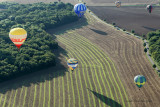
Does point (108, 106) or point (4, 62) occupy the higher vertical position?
point (4, 62)

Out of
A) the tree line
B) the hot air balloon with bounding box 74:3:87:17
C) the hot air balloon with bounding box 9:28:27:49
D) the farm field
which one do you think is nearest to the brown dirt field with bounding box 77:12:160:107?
the farm field

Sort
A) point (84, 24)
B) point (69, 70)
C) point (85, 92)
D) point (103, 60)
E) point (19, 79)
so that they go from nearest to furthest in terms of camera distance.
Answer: point (85, 92)
point (19, 79)
point (69, 70)
point (103, 60)
point (84, 24)

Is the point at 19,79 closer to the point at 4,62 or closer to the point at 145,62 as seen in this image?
the point at 4,62

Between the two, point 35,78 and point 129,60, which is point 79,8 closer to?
point 129,60

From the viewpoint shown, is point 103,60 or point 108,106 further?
point 103,60

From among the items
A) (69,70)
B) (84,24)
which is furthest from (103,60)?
(84,24)

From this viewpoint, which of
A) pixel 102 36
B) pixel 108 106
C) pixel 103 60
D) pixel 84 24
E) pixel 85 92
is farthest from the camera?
pixel 84 24

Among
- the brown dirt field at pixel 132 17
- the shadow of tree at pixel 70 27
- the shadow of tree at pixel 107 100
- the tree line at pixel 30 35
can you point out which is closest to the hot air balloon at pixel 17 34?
the tree line at pixel 30 35

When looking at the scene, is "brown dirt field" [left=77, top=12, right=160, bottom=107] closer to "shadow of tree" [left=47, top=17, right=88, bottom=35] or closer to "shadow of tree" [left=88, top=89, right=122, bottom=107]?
"shadow of tree" [left=88, top=89, right=122, bottom=107]
